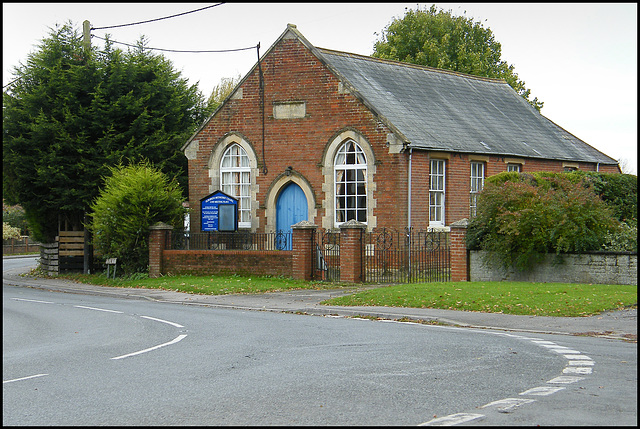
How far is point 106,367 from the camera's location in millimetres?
10359

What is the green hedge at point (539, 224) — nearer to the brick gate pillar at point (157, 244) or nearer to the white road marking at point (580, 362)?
the white road marking at point (580, 362)

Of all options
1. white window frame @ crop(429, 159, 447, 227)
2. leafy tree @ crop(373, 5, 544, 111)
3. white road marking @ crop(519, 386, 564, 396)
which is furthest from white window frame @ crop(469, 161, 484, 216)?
leafy tree @ crop(373, 5, 544, 111)

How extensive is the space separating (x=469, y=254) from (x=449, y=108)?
1063 cm

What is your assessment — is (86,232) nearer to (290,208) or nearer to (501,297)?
(290,208)

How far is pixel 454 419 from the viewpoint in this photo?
7.02m

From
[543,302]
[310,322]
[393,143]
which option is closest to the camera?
[310,322]

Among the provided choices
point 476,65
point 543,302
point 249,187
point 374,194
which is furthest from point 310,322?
point 476,65

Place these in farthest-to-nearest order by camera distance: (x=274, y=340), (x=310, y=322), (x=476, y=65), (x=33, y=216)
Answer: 1. (x=476, y=65)
2. (x=33, y=216)
3. (x=310, y=322)
4. (x=274, y=340)

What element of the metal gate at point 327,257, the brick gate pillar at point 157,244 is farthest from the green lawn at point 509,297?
the brick gate pillar at point 157,244

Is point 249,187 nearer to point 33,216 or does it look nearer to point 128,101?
point 128,101

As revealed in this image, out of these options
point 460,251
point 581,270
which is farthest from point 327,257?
point 581,270

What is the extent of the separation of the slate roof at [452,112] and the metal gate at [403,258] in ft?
10.5

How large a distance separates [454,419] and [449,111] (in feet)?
80.6

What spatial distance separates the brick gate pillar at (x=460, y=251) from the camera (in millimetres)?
21594
